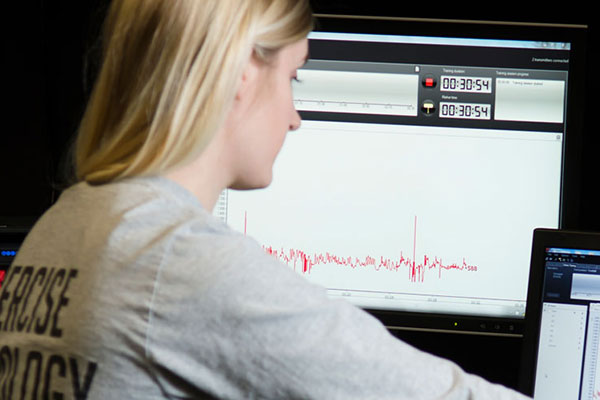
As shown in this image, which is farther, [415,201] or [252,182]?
[415,201]

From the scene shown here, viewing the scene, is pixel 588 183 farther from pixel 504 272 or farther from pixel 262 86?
pixel 262 86

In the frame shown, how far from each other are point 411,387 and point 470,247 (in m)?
0.64

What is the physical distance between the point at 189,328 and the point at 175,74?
0.23 m

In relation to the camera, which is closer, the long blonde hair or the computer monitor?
the long blonde hair

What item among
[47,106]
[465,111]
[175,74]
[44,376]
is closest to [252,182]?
[175,74]

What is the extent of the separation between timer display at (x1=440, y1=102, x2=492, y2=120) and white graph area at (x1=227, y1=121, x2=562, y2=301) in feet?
0.07

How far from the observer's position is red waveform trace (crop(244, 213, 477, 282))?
136cm

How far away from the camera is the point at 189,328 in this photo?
2.30 feet

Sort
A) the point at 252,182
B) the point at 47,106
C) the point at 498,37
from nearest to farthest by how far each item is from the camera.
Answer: the point at 252,182
the point at 498,37
the point at 47,106

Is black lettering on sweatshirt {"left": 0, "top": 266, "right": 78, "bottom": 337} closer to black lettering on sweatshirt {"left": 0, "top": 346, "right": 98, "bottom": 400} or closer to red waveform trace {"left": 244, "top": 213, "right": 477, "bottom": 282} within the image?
black lettering on sweatshirt {"left": 0, "top": 346, "right": 98, "bottom": 400}

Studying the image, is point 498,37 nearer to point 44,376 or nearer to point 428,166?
point 428,166

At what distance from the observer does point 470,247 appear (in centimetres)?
136

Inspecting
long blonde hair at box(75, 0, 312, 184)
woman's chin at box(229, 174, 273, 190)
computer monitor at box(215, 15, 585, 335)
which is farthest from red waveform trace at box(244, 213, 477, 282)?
long blonde hair at box(75, 0, 312, 184)

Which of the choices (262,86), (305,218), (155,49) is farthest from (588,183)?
(155,49)
